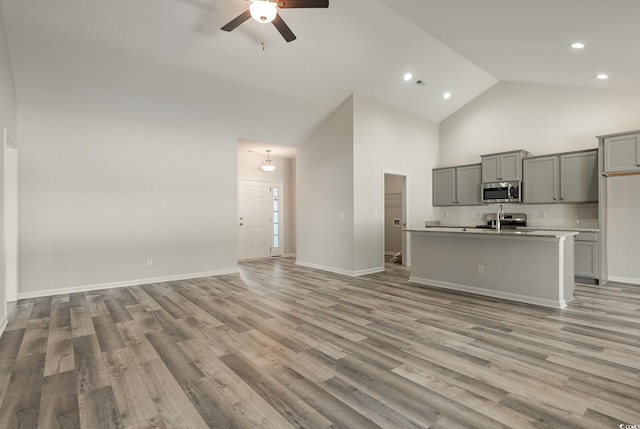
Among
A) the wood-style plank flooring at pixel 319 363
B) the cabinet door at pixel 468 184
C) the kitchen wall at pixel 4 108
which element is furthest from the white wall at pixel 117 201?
the cabinet door at pixel 468 184

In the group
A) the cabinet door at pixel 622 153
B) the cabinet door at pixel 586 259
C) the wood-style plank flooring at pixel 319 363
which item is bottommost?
the wood-style plank flooring at pixel 319 363

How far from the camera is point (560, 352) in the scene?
2.79 metres

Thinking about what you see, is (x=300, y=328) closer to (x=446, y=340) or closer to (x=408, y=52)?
(x=446, y=340)

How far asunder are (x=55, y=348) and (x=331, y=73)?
517 centimetres

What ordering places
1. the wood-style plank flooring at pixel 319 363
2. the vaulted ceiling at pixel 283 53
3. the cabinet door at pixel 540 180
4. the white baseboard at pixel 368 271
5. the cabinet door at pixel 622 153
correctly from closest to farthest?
1. the wood-style plank flooring at pixel 319 363
2. the vaulted ceiling at pixel 283 53
3. the cabinet door at pixel 622 153
4. the cabinet door at pixel 540 180
5. the white baseboard at pixel 368 271

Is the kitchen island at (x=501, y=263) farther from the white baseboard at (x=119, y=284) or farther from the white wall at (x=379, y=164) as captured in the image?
the white baseboard at (x=119, y=284)

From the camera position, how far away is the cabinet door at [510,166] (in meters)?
6.43

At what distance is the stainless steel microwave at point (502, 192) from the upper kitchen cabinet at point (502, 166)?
0.11m

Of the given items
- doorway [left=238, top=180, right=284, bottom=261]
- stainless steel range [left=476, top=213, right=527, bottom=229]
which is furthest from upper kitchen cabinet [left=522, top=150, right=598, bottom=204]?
doorway [left=238, top=180, right=284, bottom=261]

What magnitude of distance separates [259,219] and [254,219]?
16 centimetres

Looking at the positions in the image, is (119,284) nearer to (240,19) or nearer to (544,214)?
(240,19)

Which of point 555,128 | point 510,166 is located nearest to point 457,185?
point 510,166

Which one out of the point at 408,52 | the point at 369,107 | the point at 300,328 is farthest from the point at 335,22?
the point at 300,328

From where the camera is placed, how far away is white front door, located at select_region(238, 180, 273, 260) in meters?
8.53
